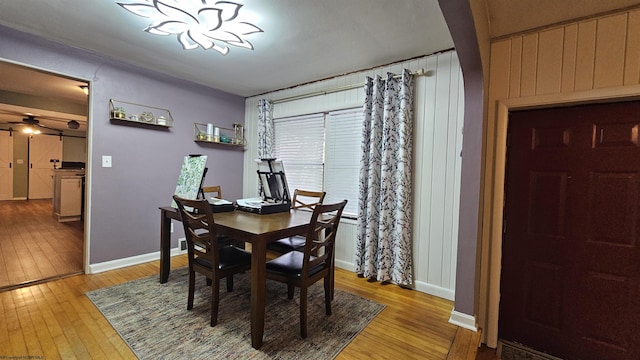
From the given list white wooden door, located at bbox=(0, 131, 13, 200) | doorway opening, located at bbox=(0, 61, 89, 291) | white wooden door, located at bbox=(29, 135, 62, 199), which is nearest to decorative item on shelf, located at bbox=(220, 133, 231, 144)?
doorway opening, located at bbox=(0, 61, 89, 291)

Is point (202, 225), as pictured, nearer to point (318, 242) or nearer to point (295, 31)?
point (318, 242)

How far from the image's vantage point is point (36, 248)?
3.46 meters

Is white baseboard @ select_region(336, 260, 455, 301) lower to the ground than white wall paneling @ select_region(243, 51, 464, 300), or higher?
lower

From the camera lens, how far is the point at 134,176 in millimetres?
3172

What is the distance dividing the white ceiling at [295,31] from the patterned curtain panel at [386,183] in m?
0.41

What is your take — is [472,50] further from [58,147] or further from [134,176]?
[58,147]

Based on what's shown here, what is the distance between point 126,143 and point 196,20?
6.46ft

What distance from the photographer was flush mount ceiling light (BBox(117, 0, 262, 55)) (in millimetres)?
1765

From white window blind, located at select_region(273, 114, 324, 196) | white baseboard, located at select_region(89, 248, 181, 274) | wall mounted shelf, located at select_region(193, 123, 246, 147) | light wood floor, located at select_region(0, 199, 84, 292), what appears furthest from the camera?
wall mounted shelf, located at select_region(193, 123, 246, 147)

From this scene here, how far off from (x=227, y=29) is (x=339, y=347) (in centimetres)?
252

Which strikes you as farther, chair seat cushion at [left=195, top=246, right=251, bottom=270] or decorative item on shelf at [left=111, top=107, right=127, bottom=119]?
decorative item on shelf at [left=111, top=107, right=127, bottom=119]

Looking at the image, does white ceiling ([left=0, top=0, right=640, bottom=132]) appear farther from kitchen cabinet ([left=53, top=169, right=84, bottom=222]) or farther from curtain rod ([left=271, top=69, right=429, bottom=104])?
kitchen cabinet ([left=53, top=169, right=84, bottom=222])

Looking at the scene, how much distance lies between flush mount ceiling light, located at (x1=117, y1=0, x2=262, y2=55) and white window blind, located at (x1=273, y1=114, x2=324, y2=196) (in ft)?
4.87

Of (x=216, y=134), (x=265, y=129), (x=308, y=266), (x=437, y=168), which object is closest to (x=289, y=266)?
(x=308, y=266)
